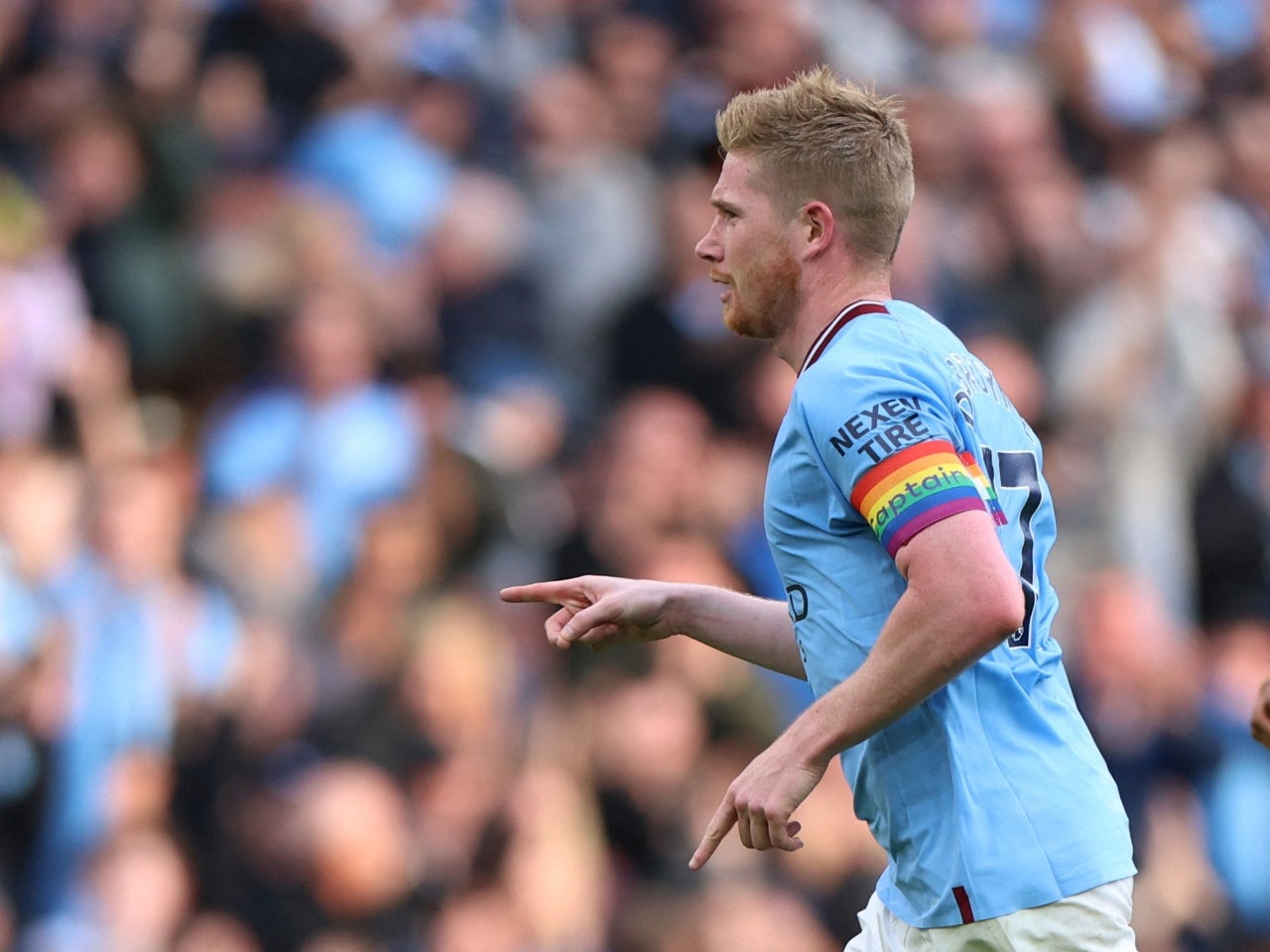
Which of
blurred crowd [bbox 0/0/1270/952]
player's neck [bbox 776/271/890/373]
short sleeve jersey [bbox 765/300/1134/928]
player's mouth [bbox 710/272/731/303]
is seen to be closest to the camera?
short sleeve jersey [bbox 765/300/1134/928]

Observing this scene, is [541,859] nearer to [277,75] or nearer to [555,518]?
[555,518]

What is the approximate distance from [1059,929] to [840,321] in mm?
1038

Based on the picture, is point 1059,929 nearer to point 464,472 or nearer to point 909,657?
point 909,657

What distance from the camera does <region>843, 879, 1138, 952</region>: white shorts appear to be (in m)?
2.62

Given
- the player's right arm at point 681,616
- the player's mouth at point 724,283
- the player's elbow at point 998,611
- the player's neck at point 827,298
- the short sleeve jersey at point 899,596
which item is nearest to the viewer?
the player's elbow at point 998,611

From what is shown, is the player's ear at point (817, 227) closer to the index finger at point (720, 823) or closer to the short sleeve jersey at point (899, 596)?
the short sleeve jersey at point (899, 596)

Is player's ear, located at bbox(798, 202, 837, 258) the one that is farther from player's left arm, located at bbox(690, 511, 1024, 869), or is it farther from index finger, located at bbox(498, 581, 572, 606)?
index finger, located at bbox(498, 581, 572, 606)

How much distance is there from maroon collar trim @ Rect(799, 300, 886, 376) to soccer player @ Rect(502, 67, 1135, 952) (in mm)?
11

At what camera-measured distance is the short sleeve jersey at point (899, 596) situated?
8.46 feet

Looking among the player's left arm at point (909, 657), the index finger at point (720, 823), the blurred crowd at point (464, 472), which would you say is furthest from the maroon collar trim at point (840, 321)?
the blurred crowd at point (464, 472)

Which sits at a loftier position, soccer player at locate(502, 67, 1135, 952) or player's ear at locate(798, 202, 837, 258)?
player's ear at locate(798, 202, 837, 258)

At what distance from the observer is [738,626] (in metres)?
3.26

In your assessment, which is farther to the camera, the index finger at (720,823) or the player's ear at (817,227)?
the player's ear at (817,227)

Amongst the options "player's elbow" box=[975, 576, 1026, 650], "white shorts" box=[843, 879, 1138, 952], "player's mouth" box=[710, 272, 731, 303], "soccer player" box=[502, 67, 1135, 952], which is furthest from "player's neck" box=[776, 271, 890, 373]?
"white shorts" box=[843, 879, 1138, 952]
